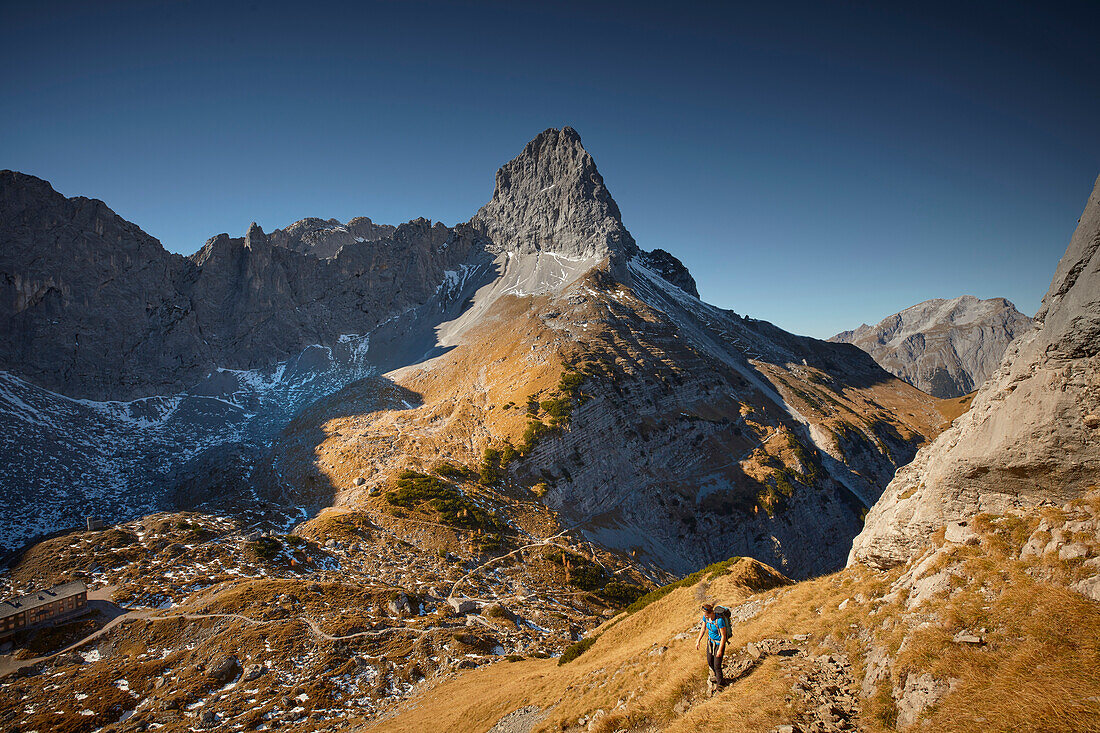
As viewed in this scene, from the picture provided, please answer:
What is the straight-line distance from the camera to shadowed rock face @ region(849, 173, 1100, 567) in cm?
1198

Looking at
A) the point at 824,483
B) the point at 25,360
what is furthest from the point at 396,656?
the point at 25,360

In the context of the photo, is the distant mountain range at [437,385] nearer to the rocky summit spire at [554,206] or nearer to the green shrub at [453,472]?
the rocky summit spire at [554,206]

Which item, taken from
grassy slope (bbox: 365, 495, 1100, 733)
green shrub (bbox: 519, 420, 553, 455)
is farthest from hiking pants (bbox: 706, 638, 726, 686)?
green shrub (bbox: 519, 420, 553, 455)

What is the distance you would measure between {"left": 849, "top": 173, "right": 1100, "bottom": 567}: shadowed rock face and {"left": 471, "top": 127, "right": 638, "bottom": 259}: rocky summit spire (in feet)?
433

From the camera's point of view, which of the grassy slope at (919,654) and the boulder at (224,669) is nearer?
the grassy slope at (919,654)

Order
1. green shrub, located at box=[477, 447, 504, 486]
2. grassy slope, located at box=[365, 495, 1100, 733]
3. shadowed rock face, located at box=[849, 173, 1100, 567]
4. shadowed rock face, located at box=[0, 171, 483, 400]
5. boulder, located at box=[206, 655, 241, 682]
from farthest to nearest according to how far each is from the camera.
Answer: shadowed rock face, located at box=[0, 171, 483, 400] → green shrub, located at box=[477, 447, 504, 486] → boulder, located at box=[206, 655, 241, 682] → shadowed rock face, located at box=[849, 173, 1100, 567] → grassy slope, located at box=[365, 495, 1100, 733]

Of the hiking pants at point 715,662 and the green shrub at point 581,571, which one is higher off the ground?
the hiking pants at point 715,662

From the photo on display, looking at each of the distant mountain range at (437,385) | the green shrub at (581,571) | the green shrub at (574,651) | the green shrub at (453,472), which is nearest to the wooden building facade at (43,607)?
the distant mountain range at (437,385)

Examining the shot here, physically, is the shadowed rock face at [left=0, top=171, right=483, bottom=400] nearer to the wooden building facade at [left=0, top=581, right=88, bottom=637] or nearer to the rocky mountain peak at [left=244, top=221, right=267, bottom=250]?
the rocky mountain peak at [left=244, top=221, right=267, bottom=250]

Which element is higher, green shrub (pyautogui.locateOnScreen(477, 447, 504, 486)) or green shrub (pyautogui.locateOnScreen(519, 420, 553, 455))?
green shrub (pyautogui.locateOnScreen(519, 420, 553, 455))

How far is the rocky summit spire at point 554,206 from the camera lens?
503 ft

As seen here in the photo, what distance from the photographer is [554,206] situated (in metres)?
163

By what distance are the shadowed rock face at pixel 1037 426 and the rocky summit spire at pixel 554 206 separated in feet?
433

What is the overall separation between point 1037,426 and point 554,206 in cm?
16217
